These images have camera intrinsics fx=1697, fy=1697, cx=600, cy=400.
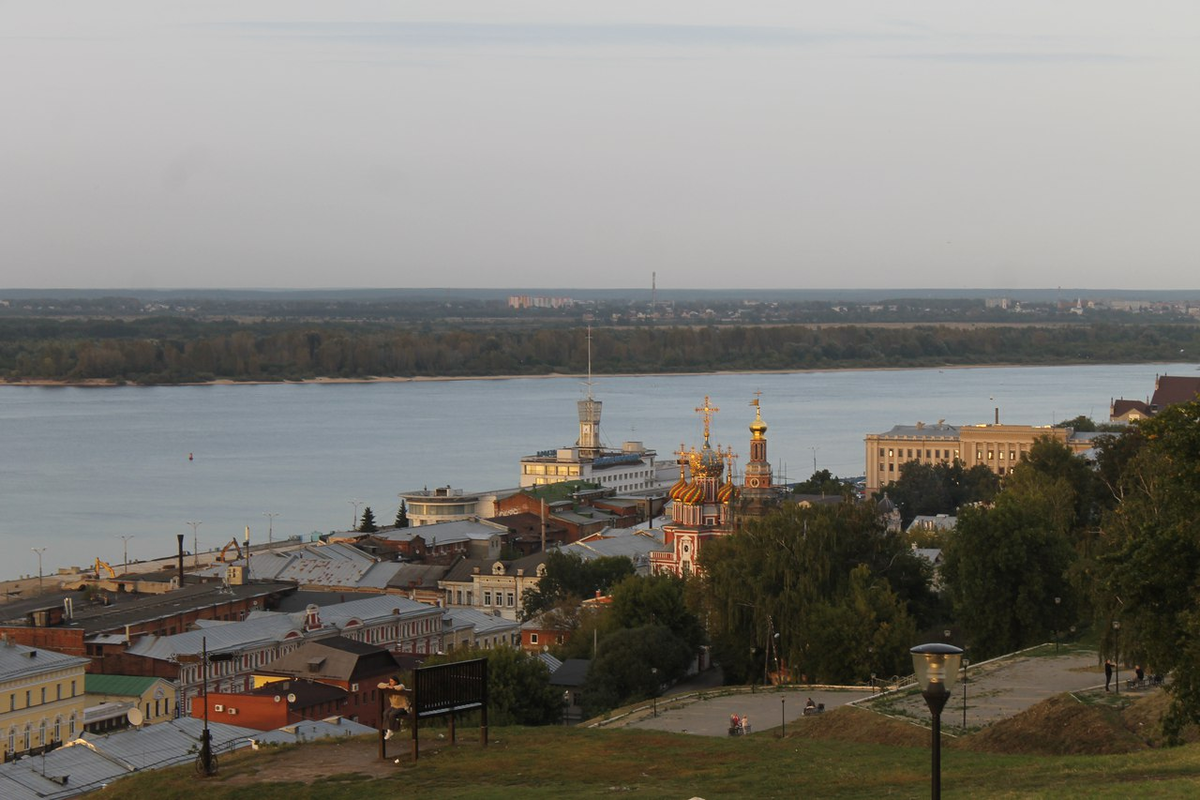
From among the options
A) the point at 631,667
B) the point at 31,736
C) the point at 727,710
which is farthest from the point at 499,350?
the point at 727,710

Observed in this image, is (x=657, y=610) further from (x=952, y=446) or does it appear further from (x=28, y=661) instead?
(x=952, y=446)

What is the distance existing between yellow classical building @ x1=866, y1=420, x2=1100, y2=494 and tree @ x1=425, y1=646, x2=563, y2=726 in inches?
1318

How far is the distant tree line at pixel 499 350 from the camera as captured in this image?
12375 cm

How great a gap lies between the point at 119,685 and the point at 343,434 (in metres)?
57.4

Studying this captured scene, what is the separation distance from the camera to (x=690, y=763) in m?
10.6

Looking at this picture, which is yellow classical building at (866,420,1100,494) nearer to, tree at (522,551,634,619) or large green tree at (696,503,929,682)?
tree at (522,551,634,619)

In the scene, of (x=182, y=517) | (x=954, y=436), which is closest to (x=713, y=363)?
(x=954, y=436)

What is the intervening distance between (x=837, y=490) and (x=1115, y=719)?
31215 millimetres

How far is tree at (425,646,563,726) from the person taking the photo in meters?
19.8

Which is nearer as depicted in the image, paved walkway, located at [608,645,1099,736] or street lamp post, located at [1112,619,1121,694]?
street lamp post, located at [1112,619,1121,694]

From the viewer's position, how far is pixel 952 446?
57.6 m

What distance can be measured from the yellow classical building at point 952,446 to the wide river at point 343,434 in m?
3.71

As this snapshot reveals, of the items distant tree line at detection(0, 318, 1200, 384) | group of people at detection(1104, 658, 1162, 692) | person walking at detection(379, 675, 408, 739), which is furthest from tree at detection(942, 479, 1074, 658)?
distant tree line at detection(0, 318, 1200, 384)

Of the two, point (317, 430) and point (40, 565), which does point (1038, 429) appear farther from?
point (317, 430)
